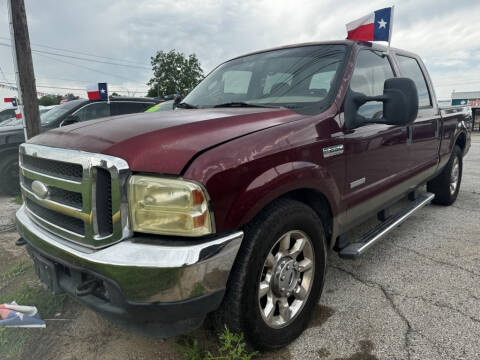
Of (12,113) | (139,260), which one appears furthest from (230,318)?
(12,113)

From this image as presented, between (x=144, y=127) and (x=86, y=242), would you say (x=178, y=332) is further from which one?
(x=144, y=127)

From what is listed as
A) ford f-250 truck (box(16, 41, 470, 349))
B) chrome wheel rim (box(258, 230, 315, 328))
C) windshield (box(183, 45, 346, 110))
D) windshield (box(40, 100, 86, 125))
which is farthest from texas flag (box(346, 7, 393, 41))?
windshield (box(40, 100, 86, 125))

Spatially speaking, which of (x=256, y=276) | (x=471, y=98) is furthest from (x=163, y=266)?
(x=471, y=98)

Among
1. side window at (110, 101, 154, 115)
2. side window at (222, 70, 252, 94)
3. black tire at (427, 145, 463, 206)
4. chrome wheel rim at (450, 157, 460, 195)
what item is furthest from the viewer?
side window at (110, 101, 154, 115)

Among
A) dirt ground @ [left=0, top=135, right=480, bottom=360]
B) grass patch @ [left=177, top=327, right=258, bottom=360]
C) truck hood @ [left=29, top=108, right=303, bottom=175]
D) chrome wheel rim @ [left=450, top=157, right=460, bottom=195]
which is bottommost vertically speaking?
dirt ground @ [left=0, top=135, right=480, bottom=360]

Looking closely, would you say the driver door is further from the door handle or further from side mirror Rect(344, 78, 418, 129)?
side mirror Rect(344, 78, 418, 129)

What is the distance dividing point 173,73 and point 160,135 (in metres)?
45.2

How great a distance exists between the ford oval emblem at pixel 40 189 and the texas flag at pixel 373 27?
2873 millimetres

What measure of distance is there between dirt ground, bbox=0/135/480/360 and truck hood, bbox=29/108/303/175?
48.0 inches

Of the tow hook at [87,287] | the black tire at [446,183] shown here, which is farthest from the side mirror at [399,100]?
the black tire at [446,183]

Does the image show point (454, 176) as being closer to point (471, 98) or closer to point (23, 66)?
point (23, 66)

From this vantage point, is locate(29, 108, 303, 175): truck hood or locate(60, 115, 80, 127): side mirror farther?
locate(60, 115, 80, 127): side mirror

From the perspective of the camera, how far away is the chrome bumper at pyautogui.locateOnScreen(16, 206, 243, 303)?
1473mm

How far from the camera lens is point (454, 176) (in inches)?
198
